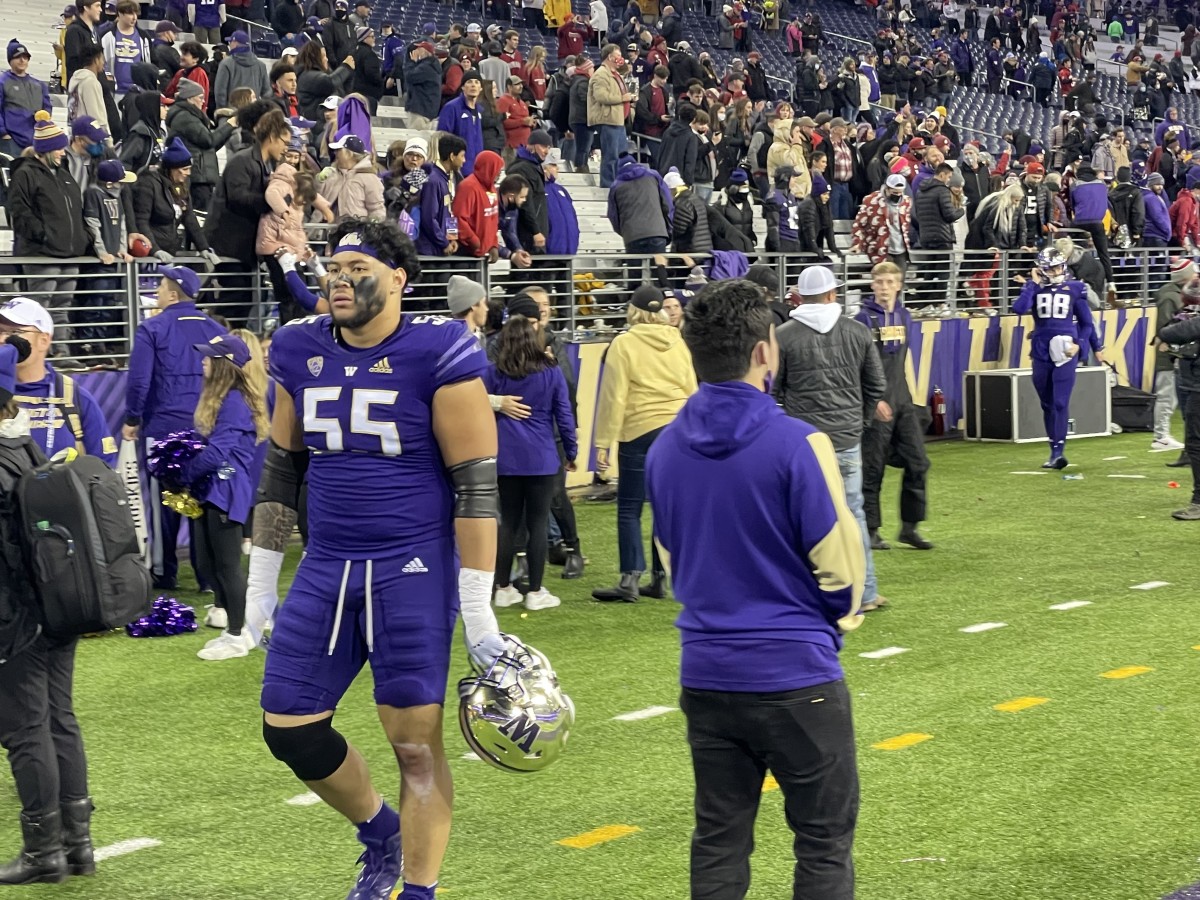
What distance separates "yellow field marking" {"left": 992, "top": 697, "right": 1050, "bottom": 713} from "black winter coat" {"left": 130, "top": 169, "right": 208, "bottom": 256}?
7068 mm

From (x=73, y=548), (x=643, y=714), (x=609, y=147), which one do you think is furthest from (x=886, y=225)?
(x=73, y=548)

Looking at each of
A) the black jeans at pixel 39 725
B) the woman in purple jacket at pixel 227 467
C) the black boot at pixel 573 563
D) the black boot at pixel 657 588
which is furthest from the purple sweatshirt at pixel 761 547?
the black boot at pixel 573 563

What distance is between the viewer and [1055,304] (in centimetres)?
1608

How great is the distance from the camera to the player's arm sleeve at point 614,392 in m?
9.80

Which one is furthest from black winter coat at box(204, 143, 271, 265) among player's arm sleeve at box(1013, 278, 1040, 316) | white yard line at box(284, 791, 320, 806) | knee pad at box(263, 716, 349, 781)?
player's arm sleeve at box(1013, 278, 1040, 316)

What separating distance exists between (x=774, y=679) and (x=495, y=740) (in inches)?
40.9

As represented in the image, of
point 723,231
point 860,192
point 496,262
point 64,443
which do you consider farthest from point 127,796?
point 860,192

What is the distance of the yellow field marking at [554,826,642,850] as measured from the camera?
570cm

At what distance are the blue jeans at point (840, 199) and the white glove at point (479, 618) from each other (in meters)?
18.5

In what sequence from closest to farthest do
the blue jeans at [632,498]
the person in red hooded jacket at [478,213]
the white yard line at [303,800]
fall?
the white yard line at [303,800]
the blue jeans at [632,498]
the person in red hooded jacket at [478,213]

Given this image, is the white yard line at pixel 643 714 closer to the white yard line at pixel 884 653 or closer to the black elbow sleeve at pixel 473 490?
the white yard line at pixel 884 653

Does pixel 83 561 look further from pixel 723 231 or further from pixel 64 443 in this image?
pixel 723 231

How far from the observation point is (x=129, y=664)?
344 inches

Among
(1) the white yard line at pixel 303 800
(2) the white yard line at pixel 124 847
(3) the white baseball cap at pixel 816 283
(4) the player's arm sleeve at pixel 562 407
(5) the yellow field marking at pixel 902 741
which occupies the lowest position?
(5) the yellow field marking at pixel 902 741
